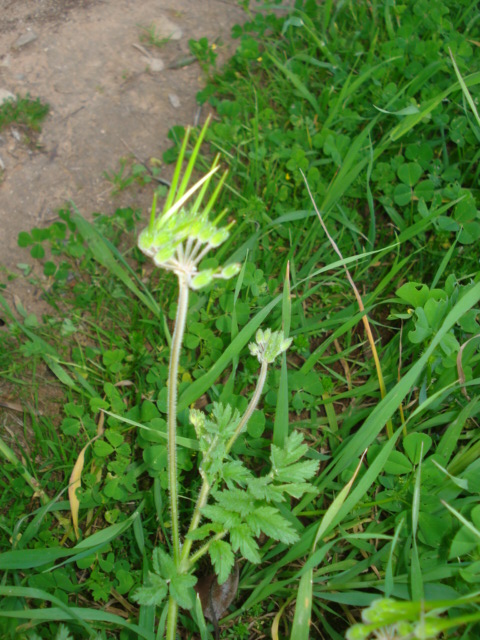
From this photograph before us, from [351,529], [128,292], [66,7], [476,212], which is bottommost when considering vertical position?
[351,529]

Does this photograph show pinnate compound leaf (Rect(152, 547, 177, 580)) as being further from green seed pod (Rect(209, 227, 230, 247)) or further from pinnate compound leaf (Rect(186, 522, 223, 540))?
green seed pod (Rect(209, 227, 230, 247))

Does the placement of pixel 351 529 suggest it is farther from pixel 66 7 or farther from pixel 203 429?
pixel 66 7

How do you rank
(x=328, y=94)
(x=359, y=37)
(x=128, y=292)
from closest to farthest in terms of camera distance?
(x=128, y=292)
(x=328, y=94)
(x=359, y=37)

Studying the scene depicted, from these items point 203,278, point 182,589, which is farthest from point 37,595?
point 203,278

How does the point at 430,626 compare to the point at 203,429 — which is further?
the point at 203,429

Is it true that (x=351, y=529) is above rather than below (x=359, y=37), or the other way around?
below

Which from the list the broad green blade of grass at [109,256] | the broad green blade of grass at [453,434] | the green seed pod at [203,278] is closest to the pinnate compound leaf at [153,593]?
the green seed pod at [203,278]

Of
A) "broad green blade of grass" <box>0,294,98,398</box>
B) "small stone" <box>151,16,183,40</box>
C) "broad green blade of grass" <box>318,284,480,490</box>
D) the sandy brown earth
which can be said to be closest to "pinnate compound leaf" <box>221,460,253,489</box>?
"broad green blade of grass" <box>318,284,480,490</box>

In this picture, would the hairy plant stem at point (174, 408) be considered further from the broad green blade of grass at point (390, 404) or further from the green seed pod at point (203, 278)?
the broad green blade of grass at point (390, 404)

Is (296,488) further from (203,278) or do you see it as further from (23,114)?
(23,114)

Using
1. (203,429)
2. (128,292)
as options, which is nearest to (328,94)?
(128,292)
